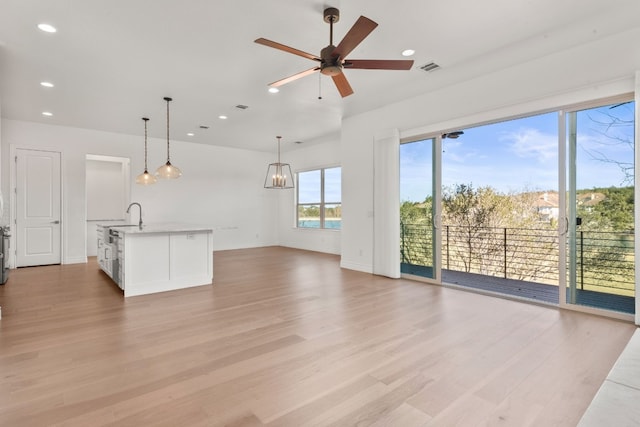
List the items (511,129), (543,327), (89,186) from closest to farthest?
(543,327), (511,129), (89,186)

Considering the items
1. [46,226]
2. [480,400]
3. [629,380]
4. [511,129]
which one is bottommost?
[480,400]

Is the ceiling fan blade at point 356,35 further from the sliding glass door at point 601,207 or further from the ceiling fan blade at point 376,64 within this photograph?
the sliding glass door at point 601,207

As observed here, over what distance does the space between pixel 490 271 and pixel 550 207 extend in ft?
5.32

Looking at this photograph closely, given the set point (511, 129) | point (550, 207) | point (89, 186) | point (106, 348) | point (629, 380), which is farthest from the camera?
point (89, 186)

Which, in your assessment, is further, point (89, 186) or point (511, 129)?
point (89, 186)

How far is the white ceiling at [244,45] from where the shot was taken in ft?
9.34

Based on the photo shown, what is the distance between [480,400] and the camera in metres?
1.92

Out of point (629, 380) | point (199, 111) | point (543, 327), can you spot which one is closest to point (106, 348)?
point (629, 380)

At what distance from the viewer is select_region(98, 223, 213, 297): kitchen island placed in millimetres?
4215

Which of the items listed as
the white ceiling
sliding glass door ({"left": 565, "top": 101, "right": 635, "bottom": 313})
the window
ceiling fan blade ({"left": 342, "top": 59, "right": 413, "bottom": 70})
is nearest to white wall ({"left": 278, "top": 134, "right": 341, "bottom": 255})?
the window

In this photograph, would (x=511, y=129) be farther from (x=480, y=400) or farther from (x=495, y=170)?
(x=480, y=400)

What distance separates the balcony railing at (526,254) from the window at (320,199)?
115 inches

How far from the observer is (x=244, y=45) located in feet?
11.4

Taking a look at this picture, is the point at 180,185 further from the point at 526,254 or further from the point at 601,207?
the point at 601,207
